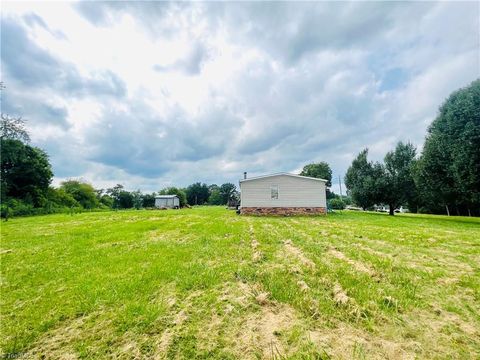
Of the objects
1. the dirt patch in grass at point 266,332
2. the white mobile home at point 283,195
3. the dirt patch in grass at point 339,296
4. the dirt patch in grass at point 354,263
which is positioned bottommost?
the dirt patch in grass at point 266,332

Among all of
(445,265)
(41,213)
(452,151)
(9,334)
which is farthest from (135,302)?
(41,213)

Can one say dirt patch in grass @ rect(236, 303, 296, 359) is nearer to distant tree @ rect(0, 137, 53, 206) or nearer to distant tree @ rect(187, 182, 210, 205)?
distant tree @ rect(0, 137, 53, 206)

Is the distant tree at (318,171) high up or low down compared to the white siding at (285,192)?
up

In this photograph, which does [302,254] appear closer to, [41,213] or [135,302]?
[135,302]

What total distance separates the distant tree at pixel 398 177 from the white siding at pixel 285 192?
9.47m

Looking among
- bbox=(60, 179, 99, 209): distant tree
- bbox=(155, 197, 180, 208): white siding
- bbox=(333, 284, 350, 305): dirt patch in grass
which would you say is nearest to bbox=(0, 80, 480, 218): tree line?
bbox=(60, 179, 99, 209): distant tree

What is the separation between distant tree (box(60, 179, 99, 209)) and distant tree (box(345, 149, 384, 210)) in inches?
2152

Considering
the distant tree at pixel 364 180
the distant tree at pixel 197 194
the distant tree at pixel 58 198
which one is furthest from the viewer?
the distant tree at pixel 197 194

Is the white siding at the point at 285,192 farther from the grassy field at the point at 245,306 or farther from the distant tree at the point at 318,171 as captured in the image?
the distant tree at the point at 318,171

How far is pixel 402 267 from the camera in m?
4.66

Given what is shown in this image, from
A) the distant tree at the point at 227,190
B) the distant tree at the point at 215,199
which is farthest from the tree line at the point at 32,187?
the distant tree at the point at 227,190

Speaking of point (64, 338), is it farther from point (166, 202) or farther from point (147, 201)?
point (147, 201)

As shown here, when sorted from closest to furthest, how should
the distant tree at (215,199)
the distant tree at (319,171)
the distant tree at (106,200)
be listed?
1. the distant tree at (319,171)
2. the distant tree at (106,200)
3. the distant tree at (215,199)

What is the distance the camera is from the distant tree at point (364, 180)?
86.6 feet
